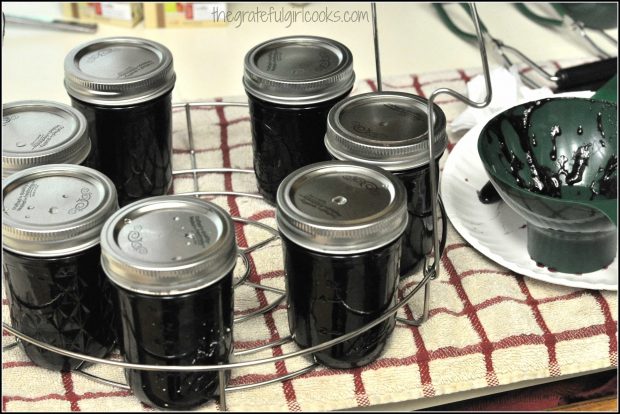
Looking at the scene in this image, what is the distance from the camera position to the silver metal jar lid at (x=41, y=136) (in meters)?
0.53

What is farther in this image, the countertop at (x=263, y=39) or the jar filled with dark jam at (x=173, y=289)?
the countertop at (x=263, y=39)

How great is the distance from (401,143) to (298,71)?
101 mm

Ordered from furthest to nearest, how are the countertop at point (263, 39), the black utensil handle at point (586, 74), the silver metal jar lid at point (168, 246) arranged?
the countertop at point (263, 39), the black utensil handle at point (586, 74), the silver metal jar lid at point (168, 246)

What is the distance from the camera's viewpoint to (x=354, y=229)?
46 cm

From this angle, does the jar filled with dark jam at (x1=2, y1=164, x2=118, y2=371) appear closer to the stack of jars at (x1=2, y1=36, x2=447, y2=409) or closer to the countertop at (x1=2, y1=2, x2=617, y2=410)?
the stack of jars at (x1=2, y1=36, x2=447, y2=409)

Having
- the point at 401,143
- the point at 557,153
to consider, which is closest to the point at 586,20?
the point at 557,153

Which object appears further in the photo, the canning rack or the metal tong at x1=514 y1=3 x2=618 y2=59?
the metal tong at x1=514 y1=3 x2=618 y2=59

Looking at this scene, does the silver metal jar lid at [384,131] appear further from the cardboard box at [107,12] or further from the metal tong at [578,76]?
the cardboard box at [107,12]

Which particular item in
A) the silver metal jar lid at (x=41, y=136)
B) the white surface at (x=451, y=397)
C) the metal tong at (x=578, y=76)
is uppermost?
the silver metal jar lid at (x=41, y=136)

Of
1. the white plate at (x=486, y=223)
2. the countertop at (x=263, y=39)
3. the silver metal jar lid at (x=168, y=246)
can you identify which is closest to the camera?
the silver metal jar lid at (x=168, y=246)

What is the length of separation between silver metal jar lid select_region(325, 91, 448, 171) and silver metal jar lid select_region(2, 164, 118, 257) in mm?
127

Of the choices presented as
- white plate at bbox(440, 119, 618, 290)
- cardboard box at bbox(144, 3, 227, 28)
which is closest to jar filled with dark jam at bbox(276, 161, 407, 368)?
white plate at bbox(440, 119, 618, 290)

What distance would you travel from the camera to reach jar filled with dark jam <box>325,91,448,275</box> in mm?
528

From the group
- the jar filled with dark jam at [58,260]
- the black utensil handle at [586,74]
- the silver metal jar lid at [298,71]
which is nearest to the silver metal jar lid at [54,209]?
the jar filled with dark jam at [58,260]
